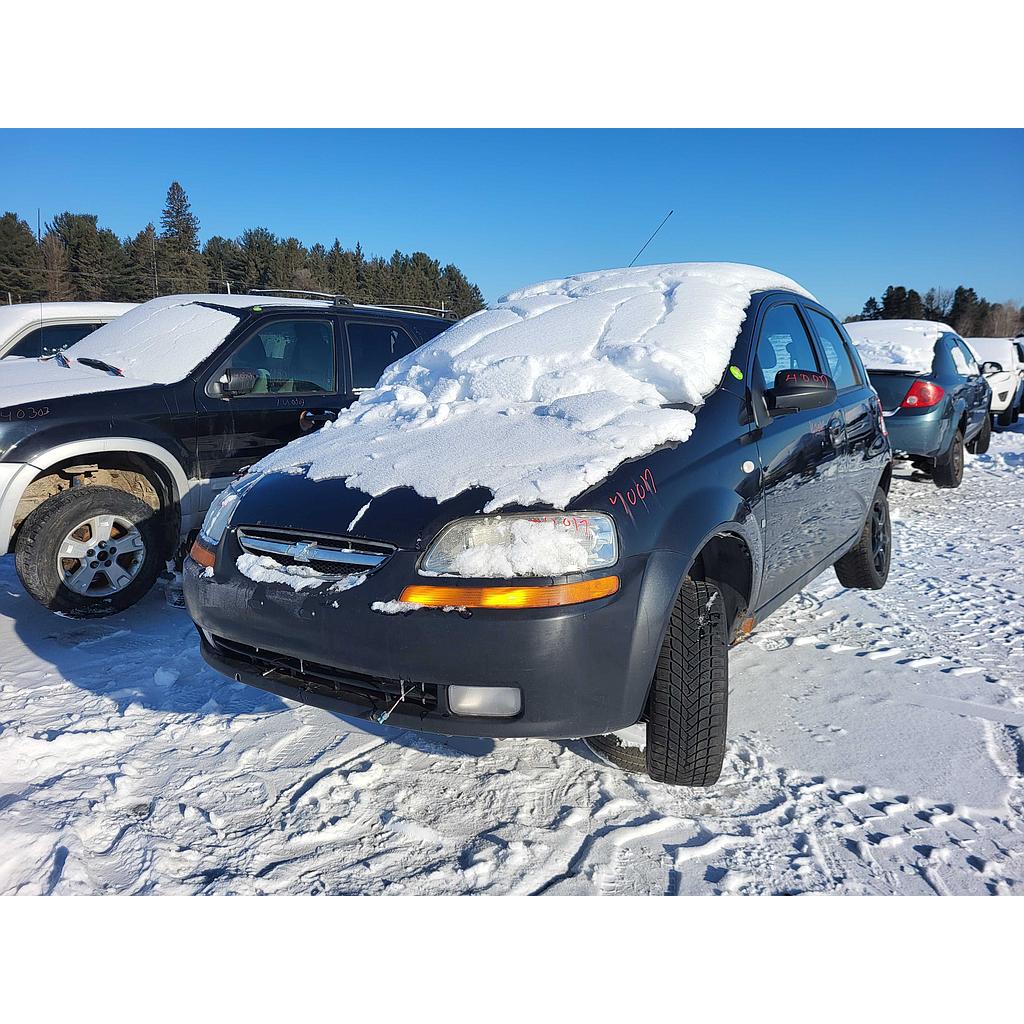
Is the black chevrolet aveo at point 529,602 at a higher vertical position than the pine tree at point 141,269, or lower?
lower

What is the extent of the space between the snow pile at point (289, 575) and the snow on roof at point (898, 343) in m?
6.31

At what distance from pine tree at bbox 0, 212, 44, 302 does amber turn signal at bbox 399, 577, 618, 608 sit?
45365 mm

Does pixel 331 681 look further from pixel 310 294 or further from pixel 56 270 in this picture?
pixel 56 270

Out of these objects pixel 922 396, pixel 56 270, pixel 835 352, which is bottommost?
pixel 922 396

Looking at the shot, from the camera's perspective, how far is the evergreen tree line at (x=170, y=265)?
135ft

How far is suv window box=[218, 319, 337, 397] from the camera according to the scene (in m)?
4.92

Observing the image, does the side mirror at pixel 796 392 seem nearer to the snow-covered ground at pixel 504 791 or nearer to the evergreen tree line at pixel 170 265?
the snow-covered ground at pixel 504 791

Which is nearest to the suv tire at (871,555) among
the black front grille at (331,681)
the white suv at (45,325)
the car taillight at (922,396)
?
the car taillight at (922,396)

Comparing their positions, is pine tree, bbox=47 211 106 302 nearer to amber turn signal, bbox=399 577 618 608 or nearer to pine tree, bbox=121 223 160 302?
pine tree, bbox=121 223 160 302

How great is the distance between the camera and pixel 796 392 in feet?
9.64

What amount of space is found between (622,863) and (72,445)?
11.5 ft

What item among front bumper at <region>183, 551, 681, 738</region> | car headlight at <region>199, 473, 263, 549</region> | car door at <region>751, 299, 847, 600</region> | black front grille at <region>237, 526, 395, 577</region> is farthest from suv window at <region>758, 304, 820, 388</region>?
car headlight at <region>199, 473, 263, 549</region>

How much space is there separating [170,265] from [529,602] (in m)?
56.7

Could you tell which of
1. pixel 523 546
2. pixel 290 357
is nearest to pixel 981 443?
pixel 290 357
